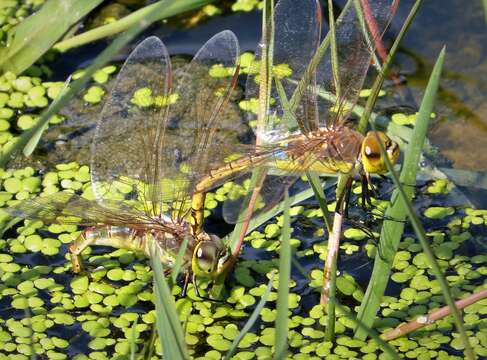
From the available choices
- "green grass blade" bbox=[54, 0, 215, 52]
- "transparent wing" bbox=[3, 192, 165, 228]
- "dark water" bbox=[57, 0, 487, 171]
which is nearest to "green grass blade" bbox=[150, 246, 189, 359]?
"transparent wing" bbox=[3, 192, 165, 228]

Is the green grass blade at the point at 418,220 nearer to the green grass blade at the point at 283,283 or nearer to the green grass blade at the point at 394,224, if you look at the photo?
the green grass blade at the point at 394,224

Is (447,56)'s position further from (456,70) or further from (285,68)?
(285,68)

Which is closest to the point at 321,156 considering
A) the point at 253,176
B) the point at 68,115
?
the point at 253,176

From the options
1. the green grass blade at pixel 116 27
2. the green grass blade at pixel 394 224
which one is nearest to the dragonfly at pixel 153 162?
the green grass blade at pixel 116 27

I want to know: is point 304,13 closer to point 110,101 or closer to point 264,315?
point 110,101

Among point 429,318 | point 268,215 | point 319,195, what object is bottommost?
point 429,318

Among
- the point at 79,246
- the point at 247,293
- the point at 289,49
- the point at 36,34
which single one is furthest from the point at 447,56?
the point at 79,246
